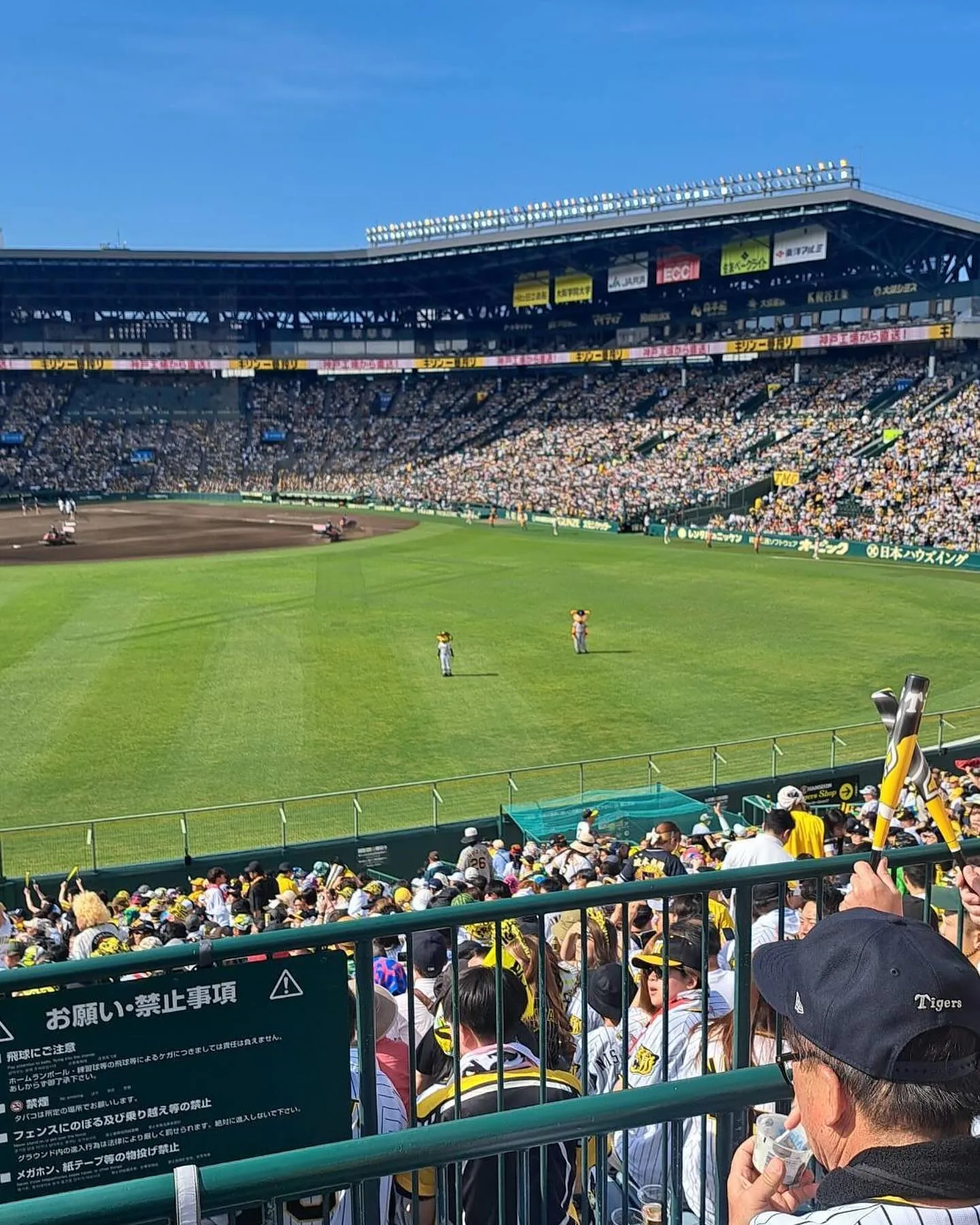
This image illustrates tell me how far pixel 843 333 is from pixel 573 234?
20750 millimetres

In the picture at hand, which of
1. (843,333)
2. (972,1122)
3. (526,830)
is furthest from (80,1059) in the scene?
(843,333)

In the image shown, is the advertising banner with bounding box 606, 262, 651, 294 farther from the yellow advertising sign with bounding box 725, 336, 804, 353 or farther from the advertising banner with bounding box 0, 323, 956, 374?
the yellow advertising sign with bounding box 725, 336, 804, 353

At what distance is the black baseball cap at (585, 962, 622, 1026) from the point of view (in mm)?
5391

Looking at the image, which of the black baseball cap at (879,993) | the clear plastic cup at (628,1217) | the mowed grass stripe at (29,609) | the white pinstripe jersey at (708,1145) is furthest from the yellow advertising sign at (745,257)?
the black baseball cap at (879,993)

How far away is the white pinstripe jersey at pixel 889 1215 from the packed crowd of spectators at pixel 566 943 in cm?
63

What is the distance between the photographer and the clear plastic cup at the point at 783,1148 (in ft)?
9.19

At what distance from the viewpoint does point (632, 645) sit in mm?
31047

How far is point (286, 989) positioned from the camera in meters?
3.71

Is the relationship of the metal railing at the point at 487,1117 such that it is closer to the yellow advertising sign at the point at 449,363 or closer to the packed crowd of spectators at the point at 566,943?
the packed crowd of spectators at the point at 566,943

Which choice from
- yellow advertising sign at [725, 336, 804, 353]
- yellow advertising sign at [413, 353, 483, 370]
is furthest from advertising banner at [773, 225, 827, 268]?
yellow advertising sign at [413, 353, 483, 370]

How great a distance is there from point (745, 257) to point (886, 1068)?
75736 mm

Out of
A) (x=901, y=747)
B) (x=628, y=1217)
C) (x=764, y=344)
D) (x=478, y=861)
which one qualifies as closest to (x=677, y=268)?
(x=764, y=344)

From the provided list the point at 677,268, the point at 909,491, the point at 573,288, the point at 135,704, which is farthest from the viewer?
the point at 573,288

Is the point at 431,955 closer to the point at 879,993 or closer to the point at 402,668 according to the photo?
the point at 879,993
